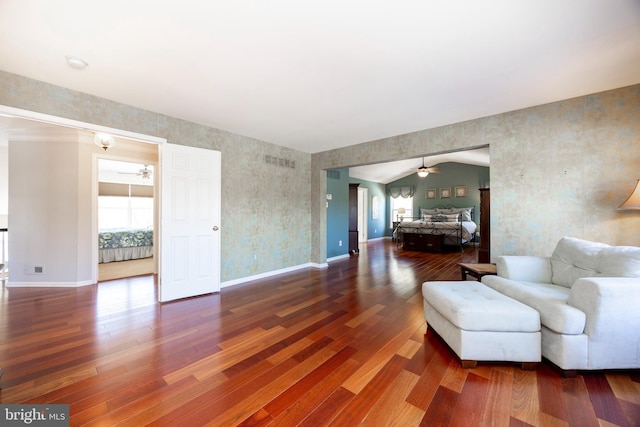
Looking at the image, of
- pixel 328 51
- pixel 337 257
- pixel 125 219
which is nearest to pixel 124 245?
pixel 125 219

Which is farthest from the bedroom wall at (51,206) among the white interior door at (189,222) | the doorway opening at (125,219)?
the white interior door at (189,222)

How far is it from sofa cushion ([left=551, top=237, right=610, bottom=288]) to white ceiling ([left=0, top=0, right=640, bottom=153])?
5.46 feet

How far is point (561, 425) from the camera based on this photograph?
134 centimetres

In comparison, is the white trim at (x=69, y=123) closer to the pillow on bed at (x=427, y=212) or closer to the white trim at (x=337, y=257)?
the white trim at (x=337, y=257)

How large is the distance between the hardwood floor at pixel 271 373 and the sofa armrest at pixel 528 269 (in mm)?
966

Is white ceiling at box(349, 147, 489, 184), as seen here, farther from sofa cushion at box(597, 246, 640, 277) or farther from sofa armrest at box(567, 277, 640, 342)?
sofa armrest at box(567, 277, 640, 342)

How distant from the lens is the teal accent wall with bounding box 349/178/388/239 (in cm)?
1052

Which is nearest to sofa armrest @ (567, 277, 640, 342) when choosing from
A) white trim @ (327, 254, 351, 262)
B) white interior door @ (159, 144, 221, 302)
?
white interior door @ (159, 144, 221, 302)

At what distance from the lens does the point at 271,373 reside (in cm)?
181

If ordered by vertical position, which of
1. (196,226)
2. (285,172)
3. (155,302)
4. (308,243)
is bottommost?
(155,302)

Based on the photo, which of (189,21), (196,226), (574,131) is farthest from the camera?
(196,226)

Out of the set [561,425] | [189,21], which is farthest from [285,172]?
[561,425]

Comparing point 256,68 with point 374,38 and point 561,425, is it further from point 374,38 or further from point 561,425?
point 561,425

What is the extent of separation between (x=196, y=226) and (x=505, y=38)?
13.0ft
